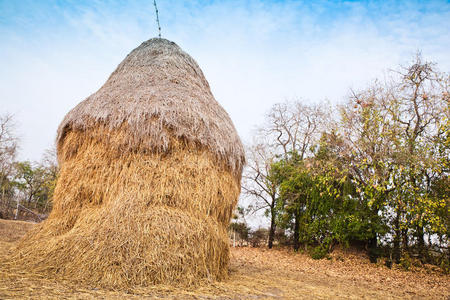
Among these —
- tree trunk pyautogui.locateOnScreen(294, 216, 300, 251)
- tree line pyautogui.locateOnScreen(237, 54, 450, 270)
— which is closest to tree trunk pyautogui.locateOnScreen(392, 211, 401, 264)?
tree line pyautogui.locateOnScreen(237, 54, 450, 270)

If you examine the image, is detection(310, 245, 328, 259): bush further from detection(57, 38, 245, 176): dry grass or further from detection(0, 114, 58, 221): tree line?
detection(0, 114, 58, 221): tree line

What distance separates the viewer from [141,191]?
4.73 m

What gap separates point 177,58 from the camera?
7797mm

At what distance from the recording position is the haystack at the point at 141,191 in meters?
4.04

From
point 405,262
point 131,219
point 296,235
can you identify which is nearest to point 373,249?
point 405,262

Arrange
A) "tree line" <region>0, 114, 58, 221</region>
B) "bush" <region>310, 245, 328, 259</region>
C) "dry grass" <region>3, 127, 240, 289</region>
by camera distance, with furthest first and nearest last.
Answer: "tree line" <region>0, 114, 58, 221</region> → "bush" <region>310, 245, 328, 259</region> → "dry grass" <region>3, 127, 240, 289</region>

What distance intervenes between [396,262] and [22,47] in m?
18.6

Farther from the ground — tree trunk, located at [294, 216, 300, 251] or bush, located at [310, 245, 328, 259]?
tree trunk, located at [294, 216, 300, 251]

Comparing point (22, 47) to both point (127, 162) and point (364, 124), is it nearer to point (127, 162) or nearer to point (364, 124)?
point (127, 162)

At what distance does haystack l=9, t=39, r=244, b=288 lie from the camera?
4.04 metres

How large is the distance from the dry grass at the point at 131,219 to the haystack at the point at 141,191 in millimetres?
15

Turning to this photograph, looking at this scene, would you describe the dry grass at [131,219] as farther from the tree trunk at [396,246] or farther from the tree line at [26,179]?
the tree line at [26,179]

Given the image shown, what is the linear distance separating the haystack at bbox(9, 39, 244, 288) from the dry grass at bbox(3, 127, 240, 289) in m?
0.02

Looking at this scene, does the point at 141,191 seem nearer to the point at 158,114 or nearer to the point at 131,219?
the point at 131,219
